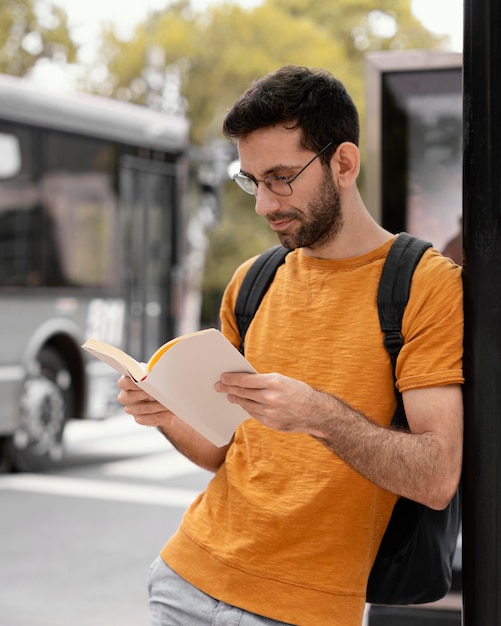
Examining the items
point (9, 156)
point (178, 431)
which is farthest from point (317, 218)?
point (9, 156)

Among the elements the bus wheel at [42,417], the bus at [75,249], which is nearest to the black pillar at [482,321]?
the bus at [75,249]

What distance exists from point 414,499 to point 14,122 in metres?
8.16

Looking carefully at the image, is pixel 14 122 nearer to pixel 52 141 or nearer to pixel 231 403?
pixel 52 141

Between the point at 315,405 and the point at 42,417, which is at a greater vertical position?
the point at 315,405

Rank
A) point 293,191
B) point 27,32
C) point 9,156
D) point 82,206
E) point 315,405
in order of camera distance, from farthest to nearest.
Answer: point 27,32 < point 82,206 < point 9,156 < point 293,191 < point 315,405

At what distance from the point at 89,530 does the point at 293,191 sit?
5.58m

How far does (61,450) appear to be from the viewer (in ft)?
32.4

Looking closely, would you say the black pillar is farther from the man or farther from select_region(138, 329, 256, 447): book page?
select_region(138, 329, 256, 447): book page

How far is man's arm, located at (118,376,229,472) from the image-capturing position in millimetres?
2273

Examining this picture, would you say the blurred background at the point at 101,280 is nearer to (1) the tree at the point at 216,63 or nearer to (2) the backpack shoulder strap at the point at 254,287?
(2) the backpack shoulder strap at the point at 254,287

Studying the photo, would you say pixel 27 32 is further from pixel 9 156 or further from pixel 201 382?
pixel 201 382

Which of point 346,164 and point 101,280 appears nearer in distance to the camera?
point 346,164

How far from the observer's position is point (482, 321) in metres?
1.96

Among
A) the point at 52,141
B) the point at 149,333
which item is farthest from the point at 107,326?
the point at 52,141
